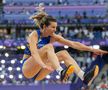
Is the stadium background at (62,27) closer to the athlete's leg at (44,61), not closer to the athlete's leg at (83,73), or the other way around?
the athlete's leg at (44,61)

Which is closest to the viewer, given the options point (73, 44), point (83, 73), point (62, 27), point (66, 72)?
point (66, 72)

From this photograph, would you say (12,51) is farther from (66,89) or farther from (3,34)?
(66,89)

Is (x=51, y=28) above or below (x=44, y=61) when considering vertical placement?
above

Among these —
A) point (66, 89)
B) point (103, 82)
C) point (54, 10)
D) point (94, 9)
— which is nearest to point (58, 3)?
point (54, 10)

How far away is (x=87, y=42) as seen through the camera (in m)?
19.9

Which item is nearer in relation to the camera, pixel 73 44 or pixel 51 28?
pixel 51 28

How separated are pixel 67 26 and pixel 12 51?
114 inches

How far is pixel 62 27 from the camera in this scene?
21078 millimetres

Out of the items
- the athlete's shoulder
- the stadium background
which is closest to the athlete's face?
the athlete's shoulder

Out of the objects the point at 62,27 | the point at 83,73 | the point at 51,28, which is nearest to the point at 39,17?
the point at 51,28

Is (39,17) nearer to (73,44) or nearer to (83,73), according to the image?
(73,44)

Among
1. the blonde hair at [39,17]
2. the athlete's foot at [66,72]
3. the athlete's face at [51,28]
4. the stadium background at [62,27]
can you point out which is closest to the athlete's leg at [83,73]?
the athlete's foot at [66,72]

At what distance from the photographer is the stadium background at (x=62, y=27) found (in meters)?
19.7

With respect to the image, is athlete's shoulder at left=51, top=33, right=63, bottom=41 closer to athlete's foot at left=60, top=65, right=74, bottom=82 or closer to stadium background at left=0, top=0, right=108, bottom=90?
athlete's foot at left=60, top=65, right=74, bottom=82
